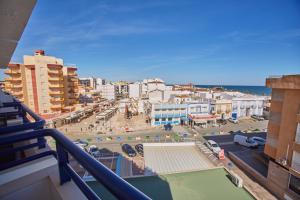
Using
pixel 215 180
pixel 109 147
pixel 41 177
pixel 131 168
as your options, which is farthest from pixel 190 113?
pixel 41 177

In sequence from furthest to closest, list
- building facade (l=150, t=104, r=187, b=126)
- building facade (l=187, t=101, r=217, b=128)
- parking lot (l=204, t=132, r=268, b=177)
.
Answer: building facade (l=187, t=101, r=217, b=128) < building facade (l=150, t=104, r=187, b=126) < parking lot (l=204, t=132, r=268, b=177)

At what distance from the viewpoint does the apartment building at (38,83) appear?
2605 cm

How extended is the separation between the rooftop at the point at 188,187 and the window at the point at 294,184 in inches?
149

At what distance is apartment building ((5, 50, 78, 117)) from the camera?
26.0 meters

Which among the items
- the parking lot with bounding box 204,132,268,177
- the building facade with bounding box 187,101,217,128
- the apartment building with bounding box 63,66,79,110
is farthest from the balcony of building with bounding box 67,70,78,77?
the parking lot with bounding box 204,132,268,177

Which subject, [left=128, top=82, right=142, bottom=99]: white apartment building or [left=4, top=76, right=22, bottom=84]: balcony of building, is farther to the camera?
[left=128, top=82, right=142, bottom=99]: white apartment building

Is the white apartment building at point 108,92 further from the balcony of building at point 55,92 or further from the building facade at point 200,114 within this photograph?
the building facade at point 200,114

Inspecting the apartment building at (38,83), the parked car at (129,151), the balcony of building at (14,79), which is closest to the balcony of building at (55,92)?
the apartment building at (38,83)

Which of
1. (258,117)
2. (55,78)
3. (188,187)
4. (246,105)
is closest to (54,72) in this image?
(55,78)

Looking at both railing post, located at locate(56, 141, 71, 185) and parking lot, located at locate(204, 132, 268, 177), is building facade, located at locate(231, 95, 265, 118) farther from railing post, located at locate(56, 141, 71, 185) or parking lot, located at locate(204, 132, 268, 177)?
railing post, located at locate(56, 141, 71, 185)

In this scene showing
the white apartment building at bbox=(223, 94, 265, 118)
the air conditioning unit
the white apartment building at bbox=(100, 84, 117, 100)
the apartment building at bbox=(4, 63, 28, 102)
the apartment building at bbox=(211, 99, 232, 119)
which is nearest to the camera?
A: the air conditioning unit

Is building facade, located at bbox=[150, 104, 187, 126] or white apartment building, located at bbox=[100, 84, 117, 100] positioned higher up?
white apartment building, located at bbox=[100, 84, 117, 100]

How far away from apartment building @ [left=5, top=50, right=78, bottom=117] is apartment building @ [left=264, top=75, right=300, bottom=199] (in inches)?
1170

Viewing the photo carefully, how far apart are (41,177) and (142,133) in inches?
899
